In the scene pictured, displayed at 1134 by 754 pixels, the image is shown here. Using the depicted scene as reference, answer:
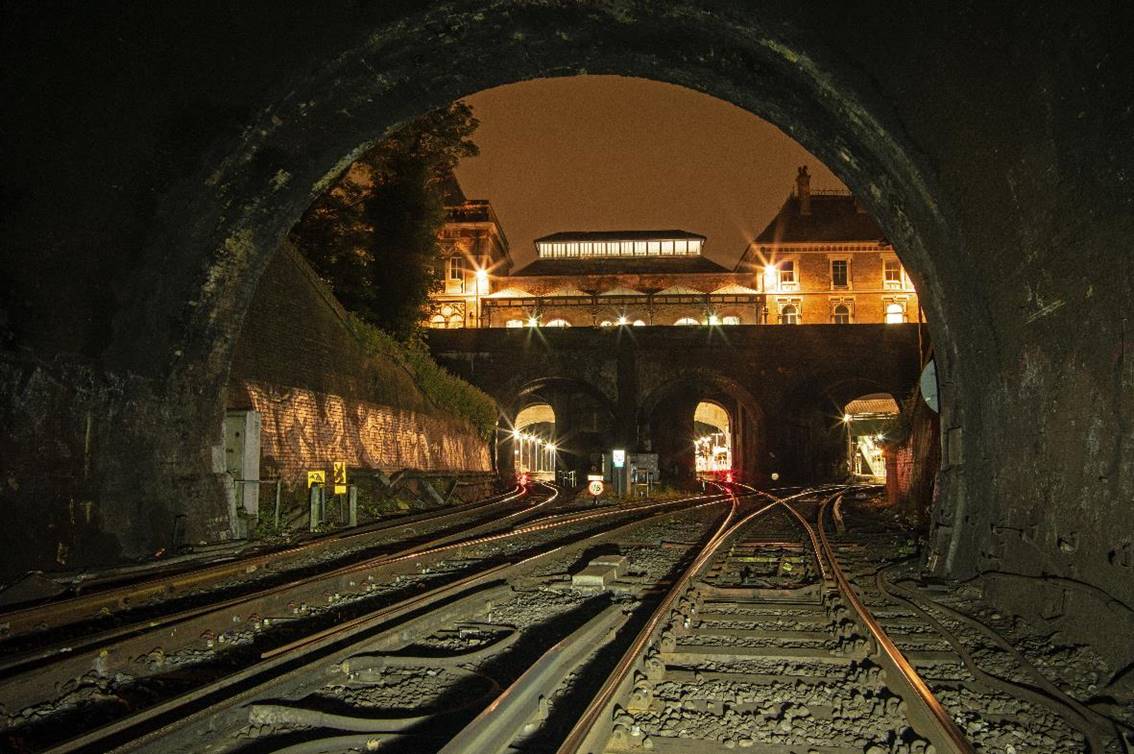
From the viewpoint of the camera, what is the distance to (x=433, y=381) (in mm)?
23500

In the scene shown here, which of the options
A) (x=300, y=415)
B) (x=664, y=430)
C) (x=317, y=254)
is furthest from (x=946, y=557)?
(x=664, y=430)

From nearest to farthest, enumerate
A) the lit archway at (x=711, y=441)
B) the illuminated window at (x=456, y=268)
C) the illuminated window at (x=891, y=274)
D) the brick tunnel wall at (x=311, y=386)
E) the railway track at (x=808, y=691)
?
the railway track at (x=808, y=691) → the brick tunnel wall at (x=311, y=386) → the illuminated window at (x=891, y=274) → the illuminated window at (x=456, y=268) → the lit archway at (x=711, y=441)

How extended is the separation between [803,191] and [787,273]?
22.1ft

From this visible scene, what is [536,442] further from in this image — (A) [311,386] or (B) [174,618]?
(B) [174,618]

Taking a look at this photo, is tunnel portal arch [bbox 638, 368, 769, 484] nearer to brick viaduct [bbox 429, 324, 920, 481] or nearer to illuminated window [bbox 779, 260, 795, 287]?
brick viaduct [bbox 429, 324, 920, 481]

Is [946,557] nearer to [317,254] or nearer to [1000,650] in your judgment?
[1000,650]

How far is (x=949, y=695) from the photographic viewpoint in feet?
12.4

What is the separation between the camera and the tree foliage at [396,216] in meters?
22.7

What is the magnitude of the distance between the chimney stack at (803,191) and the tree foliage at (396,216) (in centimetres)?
3421

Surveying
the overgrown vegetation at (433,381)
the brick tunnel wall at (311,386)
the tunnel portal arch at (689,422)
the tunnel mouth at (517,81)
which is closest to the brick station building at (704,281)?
the tunnel portal arch at (689,422)

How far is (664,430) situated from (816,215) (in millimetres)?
21925

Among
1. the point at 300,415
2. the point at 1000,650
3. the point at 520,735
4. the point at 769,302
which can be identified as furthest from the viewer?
the point at 769,302

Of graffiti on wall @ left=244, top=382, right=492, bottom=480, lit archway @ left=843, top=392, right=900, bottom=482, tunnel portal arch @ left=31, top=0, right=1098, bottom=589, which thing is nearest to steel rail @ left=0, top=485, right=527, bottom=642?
tunnel portal arch @ left=31, top=0, right=1098, bottom=589

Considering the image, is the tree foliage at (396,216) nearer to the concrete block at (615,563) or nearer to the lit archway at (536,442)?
the concrete block at (615,563)
